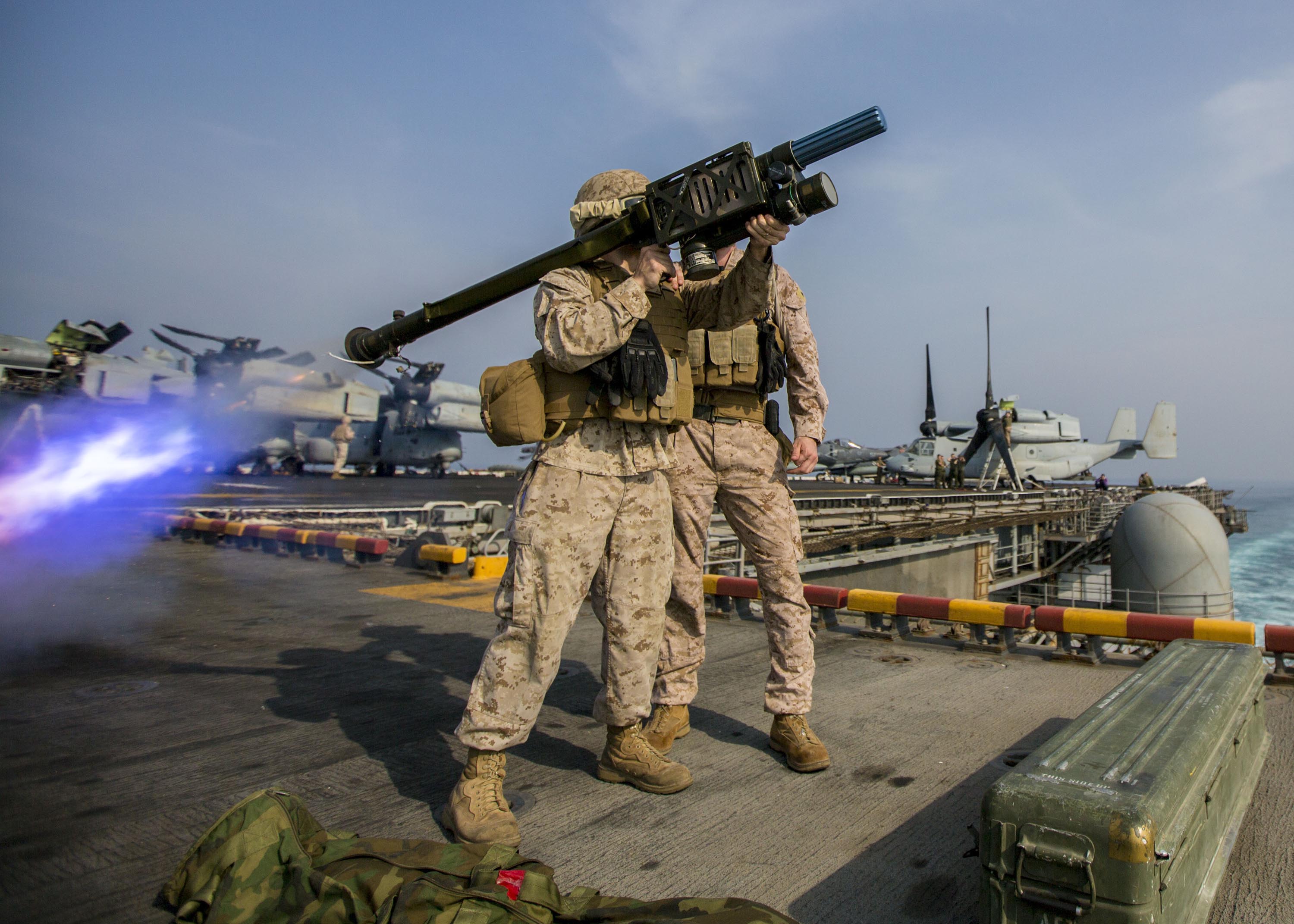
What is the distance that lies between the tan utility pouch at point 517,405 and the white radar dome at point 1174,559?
1691 centimetres

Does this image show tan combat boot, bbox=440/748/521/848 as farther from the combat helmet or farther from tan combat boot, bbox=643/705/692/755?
the combat helmet

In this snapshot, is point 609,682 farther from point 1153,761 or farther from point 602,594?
point 1153,761

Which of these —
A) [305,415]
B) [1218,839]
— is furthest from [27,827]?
[305,415]

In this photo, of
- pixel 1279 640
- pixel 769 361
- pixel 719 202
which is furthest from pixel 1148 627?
pixel 719 202

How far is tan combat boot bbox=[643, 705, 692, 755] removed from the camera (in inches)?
115

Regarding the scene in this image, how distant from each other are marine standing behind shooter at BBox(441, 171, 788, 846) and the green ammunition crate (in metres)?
1.29

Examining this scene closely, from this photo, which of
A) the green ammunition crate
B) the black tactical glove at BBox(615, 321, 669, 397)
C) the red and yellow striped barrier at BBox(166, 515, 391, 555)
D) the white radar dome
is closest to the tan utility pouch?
the black tactical glove at BBox(615, 321, 669, 397)

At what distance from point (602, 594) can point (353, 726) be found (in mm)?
1439

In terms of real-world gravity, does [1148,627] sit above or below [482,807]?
above

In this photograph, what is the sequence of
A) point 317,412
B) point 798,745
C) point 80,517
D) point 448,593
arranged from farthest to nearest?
point 317,412, point 80,517, point 448,593, point 798,745

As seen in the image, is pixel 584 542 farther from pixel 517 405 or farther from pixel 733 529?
pixel 733 529

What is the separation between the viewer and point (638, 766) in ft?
8.51

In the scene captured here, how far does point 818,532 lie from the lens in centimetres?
1234

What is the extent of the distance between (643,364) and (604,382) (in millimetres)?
154
